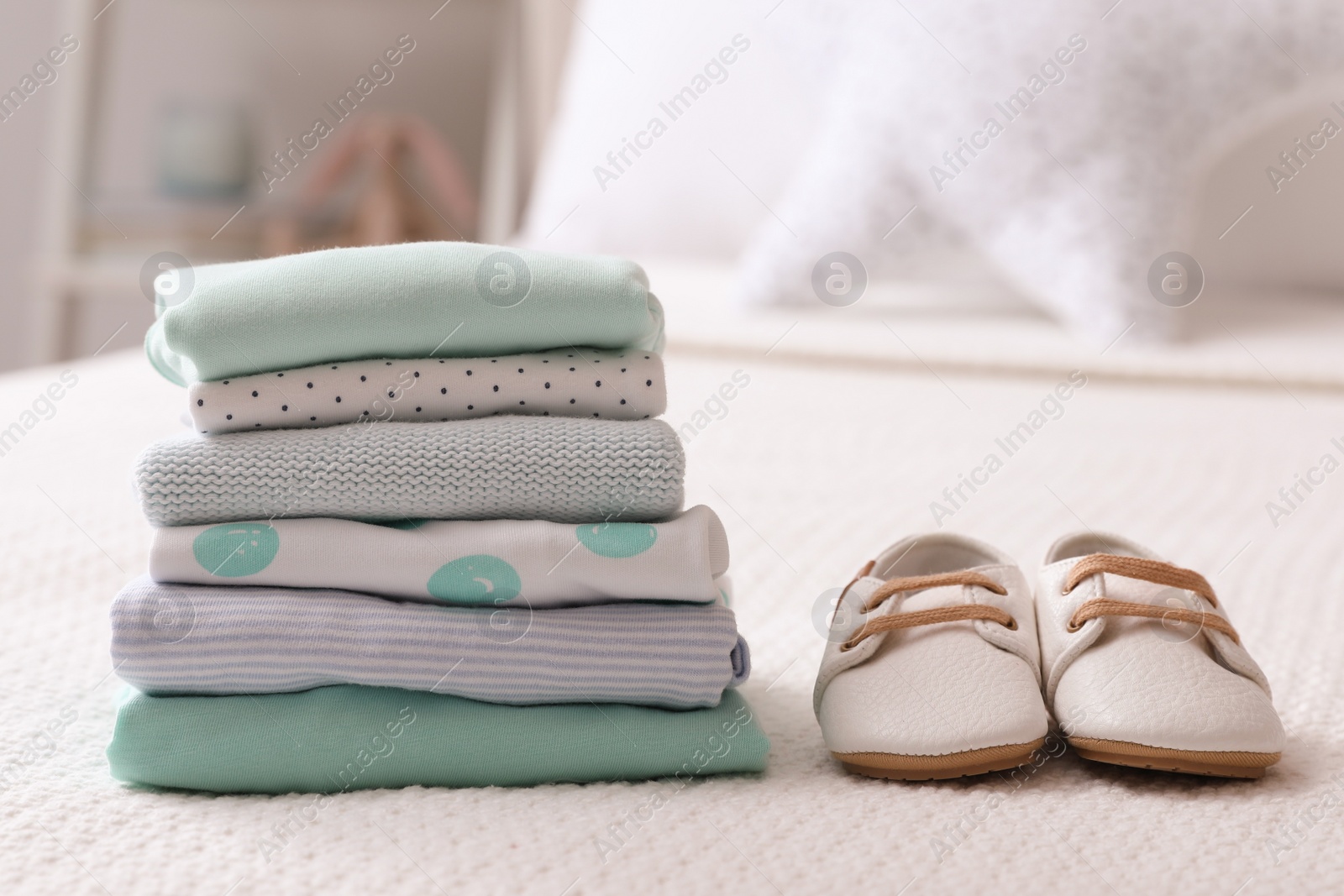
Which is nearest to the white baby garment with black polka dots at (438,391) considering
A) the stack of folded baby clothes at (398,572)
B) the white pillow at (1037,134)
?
the stack of folded baby clothes at (398,572)

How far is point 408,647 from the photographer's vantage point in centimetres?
54

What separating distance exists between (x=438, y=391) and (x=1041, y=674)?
33 centimetres

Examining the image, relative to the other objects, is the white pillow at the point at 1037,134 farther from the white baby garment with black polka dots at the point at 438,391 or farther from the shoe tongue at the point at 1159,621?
the white baby garment with black polka dots at the point at 438,391

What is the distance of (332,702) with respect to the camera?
55cm

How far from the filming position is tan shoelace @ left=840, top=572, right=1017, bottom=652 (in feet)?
1.97

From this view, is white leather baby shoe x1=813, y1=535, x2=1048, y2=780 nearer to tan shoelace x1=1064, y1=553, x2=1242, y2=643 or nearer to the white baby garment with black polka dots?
tan shoelace x1=1064, y1=553, x2=1242, y2=643

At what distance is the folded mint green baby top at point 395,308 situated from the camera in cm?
55

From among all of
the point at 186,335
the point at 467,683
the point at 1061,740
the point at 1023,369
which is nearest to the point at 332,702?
the point at 467,683

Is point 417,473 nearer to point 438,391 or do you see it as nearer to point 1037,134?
point 438,391

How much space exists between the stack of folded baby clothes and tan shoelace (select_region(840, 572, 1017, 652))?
0.25 feet

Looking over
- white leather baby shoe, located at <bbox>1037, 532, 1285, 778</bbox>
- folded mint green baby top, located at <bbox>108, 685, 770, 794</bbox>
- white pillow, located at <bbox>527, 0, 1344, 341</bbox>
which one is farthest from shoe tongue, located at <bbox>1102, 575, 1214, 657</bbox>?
white pillow, located at <bbox>527, 0, 1344, 341</bbox>

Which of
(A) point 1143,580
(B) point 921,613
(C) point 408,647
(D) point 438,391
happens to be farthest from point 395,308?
(A) point 1143,580

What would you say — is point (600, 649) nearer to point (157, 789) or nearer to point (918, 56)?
point (157, 789)


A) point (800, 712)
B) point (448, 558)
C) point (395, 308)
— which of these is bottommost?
point (800, 712)
